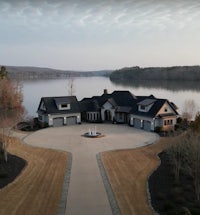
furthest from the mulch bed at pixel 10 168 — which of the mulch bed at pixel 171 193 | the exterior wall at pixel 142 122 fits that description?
the exterior wall at pixel 142 122

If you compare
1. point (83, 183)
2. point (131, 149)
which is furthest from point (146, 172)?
point (131, 149)

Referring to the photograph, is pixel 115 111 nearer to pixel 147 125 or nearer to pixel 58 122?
pixel 147 125

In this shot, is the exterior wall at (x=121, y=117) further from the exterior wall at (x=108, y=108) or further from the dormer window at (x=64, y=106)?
the dormer window at (x=64, y=106)

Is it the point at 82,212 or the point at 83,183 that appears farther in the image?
the point at 83,183

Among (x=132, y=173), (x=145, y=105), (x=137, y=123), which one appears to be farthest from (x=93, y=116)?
(x=132, y=173)

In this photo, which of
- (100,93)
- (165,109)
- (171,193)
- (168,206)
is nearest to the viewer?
(168,206)

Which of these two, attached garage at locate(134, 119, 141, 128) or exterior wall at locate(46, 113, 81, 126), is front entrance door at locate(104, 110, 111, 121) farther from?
attached garage at locate(134, 119, 141, 128)

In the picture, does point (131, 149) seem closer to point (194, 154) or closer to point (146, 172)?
point (146, 172)
